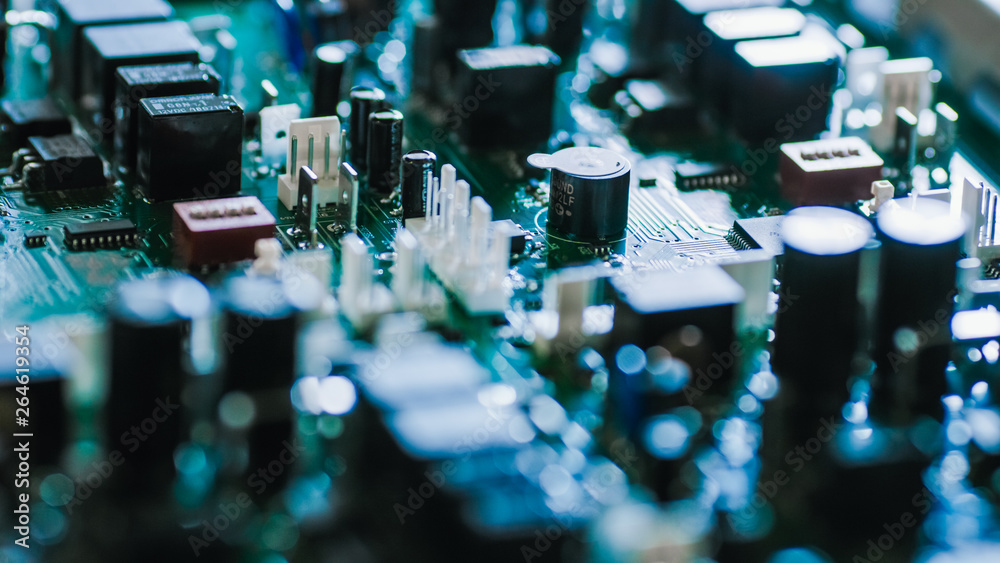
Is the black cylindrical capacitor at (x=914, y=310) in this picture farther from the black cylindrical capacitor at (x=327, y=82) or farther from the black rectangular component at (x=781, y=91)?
the black cylindrical capacitor at (x=327, y=82)

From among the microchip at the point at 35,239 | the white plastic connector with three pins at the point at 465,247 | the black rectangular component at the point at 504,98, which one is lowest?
the microchip at the point at 35,239

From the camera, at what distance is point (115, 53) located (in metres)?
9.27

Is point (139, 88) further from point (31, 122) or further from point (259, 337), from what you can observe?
point (259, 337)

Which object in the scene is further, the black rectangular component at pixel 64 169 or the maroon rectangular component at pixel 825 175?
the maroon rectangular component at pixel 825 175

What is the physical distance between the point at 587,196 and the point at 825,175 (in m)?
1.35

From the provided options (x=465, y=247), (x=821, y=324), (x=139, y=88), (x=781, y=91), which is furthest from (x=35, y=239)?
(x=781, y=91)

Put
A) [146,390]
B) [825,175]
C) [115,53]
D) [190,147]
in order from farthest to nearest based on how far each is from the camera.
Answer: [115,53] → [825,175] → [190,147] → [146,390]

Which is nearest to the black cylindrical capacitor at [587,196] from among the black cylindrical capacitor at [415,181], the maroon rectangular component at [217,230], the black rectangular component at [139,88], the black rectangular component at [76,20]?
the black cylindrical capacitor at [415,181]

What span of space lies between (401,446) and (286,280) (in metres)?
1.68

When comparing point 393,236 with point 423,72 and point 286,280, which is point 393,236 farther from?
point 423,72

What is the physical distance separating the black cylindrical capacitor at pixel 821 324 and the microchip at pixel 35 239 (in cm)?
352

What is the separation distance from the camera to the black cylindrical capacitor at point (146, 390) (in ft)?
20.0

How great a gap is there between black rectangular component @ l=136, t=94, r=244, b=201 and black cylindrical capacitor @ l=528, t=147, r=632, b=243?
1.54 m

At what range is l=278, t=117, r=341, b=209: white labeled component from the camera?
8578 millimetres
